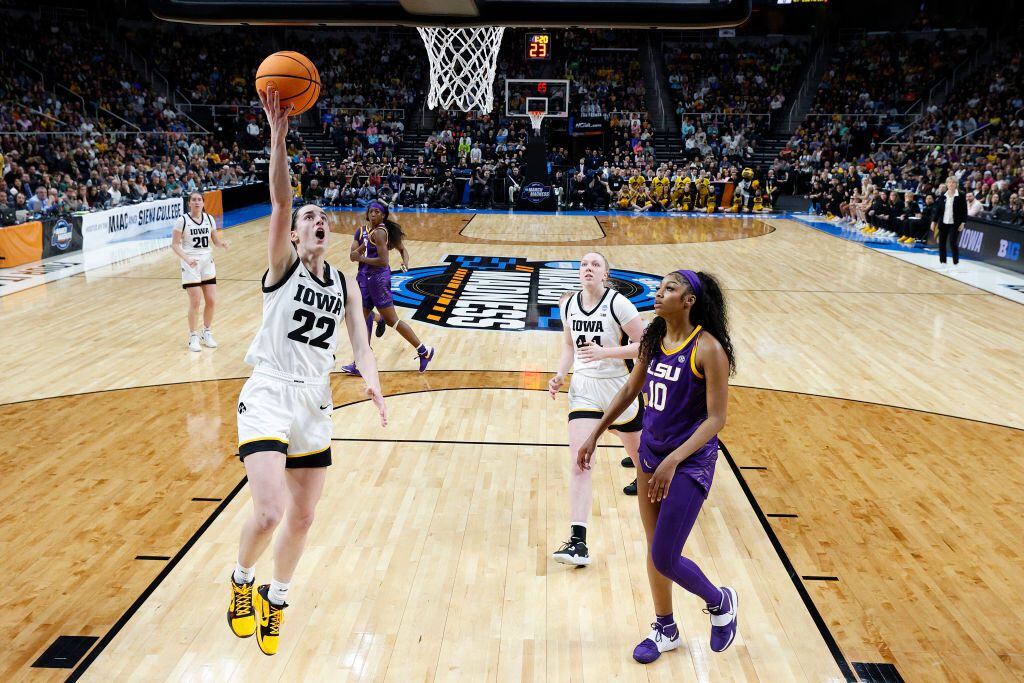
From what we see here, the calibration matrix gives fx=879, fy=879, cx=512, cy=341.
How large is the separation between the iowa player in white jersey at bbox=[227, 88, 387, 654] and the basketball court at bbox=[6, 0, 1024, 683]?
35 cm

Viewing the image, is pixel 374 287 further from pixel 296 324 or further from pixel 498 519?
pixel 296 324

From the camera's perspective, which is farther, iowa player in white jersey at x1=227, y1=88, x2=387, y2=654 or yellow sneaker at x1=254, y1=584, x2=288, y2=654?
yellow sneaker at x1=254, y1=584, x2=288, y2=654

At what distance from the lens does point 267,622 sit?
395cm

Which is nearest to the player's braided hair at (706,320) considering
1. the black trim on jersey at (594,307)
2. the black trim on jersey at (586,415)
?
the black trim on jersey at (586,415)

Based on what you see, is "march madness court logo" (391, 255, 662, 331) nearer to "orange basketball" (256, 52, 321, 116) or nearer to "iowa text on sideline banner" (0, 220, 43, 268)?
"iowa text on sideline banner" (0, 220, 43, 268)

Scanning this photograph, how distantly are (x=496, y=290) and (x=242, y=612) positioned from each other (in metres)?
9.97

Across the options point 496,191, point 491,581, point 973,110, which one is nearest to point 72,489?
point 491,581

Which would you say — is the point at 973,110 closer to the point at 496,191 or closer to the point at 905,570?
the point at 496,191

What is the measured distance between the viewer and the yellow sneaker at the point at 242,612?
3.90 meters

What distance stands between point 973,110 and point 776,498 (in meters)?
Result: 26.3

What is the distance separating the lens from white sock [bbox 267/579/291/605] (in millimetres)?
3996

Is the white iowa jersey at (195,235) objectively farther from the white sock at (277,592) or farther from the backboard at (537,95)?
the backboard at (537,95)

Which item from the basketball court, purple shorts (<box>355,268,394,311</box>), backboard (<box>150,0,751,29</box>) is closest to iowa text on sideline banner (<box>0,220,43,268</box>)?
the basketball court

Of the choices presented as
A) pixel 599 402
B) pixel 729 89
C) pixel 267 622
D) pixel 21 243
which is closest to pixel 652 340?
pixel 599 402
